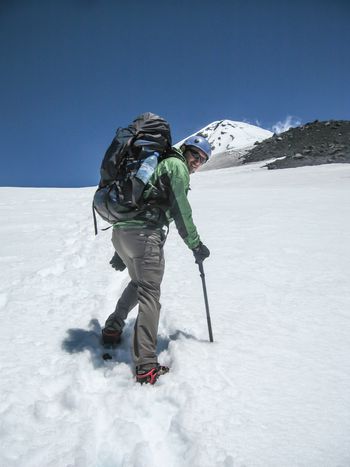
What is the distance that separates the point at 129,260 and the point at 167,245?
468 centimetres

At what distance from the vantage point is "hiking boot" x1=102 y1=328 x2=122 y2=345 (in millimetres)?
3656

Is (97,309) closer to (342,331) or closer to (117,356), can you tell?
(117,356)

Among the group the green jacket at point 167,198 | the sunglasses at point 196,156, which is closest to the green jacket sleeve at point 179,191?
the green jacket at point 167,198

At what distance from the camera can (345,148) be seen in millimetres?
36250

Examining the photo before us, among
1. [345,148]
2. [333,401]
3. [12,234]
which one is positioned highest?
[345,148]

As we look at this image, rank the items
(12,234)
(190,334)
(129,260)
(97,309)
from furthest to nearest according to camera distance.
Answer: (12,234), (97,309), (190,334), (129,260)

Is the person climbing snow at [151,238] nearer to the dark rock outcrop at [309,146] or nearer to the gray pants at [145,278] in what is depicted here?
the gray pants at [145,278]

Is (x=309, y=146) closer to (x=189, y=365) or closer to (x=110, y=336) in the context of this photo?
(x=110, y=336)

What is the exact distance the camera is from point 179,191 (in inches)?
121

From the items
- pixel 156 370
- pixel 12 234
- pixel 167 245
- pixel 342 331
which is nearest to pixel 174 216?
pixel 156 370

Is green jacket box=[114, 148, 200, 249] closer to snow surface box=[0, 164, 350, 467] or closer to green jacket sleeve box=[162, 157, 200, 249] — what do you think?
green jacket sleeve box=[162, 157, 200, 249]

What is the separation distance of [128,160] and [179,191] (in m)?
0.53

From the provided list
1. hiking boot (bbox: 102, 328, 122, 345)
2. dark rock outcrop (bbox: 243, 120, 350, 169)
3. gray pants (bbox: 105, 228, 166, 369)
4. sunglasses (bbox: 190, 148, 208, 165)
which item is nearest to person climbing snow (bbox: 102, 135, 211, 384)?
gray pants (bbox: 105, 228, 166, 369)

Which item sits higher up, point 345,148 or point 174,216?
point 345,148
